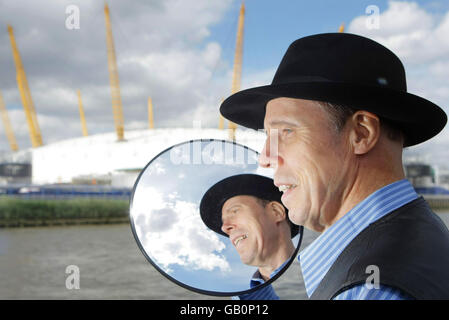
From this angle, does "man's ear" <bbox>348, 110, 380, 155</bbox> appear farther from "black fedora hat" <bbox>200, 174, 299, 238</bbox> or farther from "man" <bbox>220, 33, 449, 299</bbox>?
"black fedora hat" <bbox>200, 174, 299, 238</bbox>

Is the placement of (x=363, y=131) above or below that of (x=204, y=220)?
above

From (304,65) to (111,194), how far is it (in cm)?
2310

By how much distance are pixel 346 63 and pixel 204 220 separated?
360mm

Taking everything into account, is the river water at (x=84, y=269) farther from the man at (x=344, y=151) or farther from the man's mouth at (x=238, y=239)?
the man at (x=344, y=151)

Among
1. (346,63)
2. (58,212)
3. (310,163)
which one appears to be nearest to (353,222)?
(310,163)

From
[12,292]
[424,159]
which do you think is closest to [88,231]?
[12,292]

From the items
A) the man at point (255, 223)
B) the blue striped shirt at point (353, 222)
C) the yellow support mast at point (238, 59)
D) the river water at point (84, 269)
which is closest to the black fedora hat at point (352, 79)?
the blue striped shirt at point (353, 222)

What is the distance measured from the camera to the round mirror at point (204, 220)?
2.74 feet

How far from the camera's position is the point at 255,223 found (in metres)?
0.87

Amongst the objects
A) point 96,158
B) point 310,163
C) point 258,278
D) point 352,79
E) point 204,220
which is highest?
point 352,79

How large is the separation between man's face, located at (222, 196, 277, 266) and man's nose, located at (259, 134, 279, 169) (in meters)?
0.18

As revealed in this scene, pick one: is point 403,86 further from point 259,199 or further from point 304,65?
point 259,199

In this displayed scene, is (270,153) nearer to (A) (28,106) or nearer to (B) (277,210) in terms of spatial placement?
(B) (277,210)
